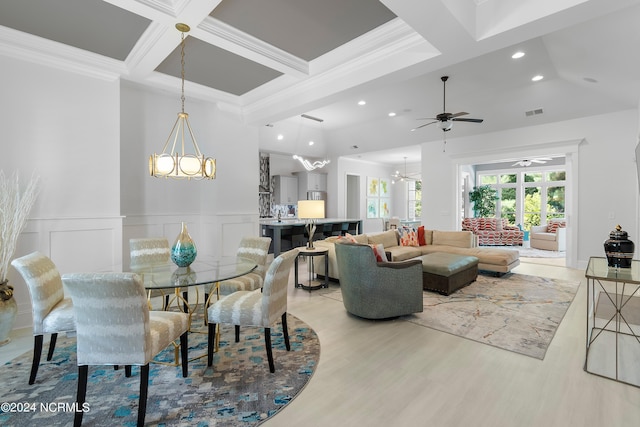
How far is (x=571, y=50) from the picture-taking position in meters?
3.78

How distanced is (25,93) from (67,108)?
350 mm

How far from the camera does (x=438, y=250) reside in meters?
5.77

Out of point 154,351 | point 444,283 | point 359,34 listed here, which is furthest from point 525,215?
point 154,351

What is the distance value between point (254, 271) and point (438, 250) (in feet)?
12.3

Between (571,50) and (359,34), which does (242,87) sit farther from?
(571,50)

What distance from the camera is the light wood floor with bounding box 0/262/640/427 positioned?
181cm

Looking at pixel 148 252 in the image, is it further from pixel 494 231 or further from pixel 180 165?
pixel 494 231

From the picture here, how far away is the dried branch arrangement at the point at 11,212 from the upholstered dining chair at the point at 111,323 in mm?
1918

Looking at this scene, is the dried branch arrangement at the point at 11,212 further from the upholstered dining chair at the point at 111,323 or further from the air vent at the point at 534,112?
the air vent at the point at 534,112

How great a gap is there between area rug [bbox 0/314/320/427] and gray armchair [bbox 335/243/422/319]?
78 cm

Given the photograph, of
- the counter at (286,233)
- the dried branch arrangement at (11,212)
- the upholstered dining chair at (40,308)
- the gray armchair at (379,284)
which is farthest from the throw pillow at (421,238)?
the dried branch arrangement at (11,212)

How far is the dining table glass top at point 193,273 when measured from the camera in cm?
221

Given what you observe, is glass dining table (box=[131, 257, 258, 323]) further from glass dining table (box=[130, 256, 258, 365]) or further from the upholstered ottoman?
the upholstered ottoman

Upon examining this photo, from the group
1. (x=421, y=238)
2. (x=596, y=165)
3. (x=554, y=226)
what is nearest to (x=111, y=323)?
(x=421, y=238)
